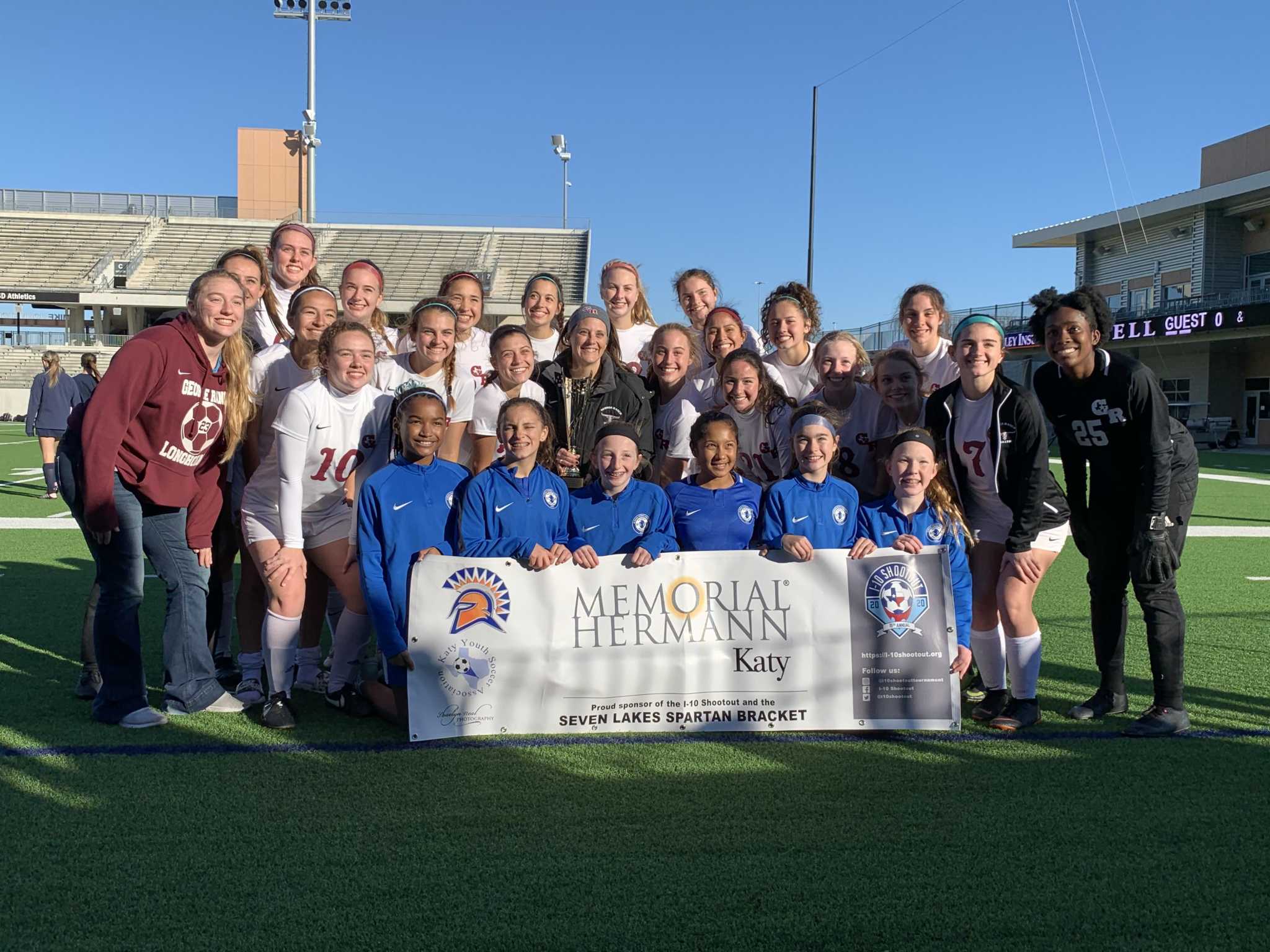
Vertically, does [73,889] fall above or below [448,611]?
below

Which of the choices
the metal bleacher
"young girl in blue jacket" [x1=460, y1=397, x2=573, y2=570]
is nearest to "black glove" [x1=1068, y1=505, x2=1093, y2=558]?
"young girl in blue jacket" [x1=460, y1=397, x2=573, y2=570]

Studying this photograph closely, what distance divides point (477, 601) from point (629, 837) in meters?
Answer: 1.30

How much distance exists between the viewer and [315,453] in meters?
4.23

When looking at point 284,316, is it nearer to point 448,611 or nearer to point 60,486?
point 60,486

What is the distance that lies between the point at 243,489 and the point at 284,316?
122 centimetres

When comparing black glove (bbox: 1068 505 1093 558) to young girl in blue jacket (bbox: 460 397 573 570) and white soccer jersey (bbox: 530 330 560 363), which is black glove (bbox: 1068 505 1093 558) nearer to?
young girl in blue jacket (bbox: 460 397 573 570)

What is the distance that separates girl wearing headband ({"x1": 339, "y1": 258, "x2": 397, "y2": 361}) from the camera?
5129 mm

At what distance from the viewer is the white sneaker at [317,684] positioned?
Answer: 4703 millimetres

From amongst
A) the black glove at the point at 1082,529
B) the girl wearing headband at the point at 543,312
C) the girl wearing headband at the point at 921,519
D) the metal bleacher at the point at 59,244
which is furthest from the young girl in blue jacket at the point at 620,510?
the metal bleacher at the point at 59,244

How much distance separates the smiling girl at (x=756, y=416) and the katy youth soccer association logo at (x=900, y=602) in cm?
82


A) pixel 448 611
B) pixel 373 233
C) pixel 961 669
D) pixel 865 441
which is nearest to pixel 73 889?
pixel 448 611

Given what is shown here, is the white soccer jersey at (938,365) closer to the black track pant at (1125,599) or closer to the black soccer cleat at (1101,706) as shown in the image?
the black track pant at (1125,599)

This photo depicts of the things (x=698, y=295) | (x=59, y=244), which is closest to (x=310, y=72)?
(x=698, y=295)

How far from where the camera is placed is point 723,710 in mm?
4078
